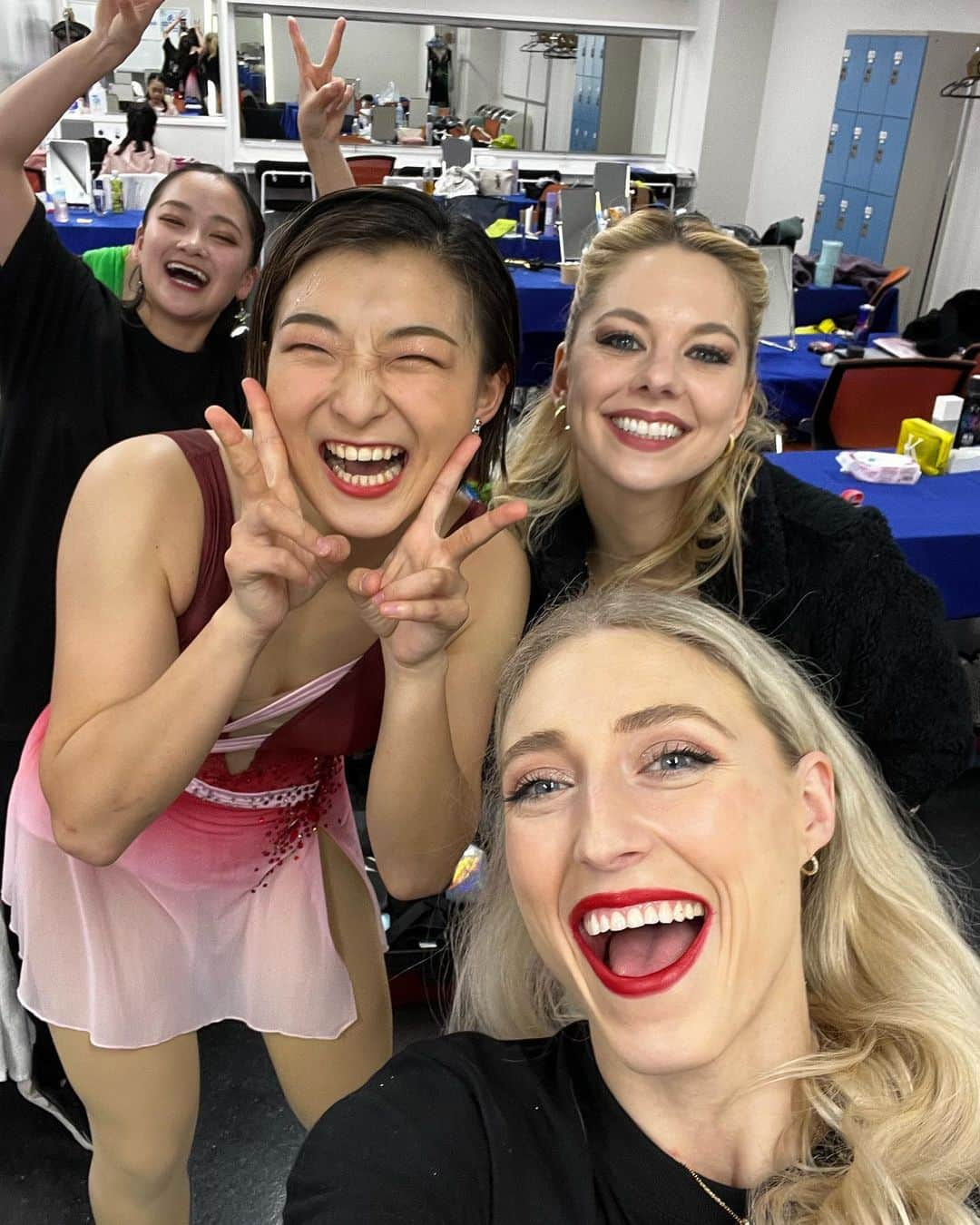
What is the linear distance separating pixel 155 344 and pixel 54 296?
8.5 inches

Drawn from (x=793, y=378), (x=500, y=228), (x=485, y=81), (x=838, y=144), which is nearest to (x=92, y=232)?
(x=500, y=228)

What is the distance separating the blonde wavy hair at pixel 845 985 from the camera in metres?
0.95

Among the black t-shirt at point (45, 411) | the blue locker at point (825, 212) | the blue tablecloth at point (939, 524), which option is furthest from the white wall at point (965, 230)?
the black t-shirt at point (45, 411)

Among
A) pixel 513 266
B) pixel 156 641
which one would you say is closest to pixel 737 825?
pixel 156 641

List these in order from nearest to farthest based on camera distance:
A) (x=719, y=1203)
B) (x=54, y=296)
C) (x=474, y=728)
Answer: (x=719, y=1203), (x=474, y=728), (x=54, y=296)

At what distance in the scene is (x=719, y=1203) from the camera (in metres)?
0.97

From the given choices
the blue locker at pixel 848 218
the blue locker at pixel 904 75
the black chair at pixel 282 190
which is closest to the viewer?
the black chair at pixel 282 190

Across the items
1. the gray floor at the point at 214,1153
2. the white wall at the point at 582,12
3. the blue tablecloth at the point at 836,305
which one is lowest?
the gray floor at the point at 214,1153

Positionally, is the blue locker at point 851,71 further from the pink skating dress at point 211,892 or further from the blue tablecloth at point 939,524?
the pink skating dress at point 211,892

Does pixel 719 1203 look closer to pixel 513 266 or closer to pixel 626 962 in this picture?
pixel 626 962

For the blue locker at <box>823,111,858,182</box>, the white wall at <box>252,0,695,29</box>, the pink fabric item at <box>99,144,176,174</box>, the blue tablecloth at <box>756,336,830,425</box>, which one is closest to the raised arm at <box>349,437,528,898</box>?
the blue tablecloth at <box>756,336,830,425</box>

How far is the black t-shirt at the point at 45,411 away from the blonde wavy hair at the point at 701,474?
2.51 feet

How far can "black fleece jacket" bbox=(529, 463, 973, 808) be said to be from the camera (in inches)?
61.4

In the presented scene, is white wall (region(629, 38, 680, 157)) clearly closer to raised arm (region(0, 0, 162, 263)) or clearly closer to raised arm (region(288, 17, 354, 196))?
raised arm (region(288, 17, 354, 196))
